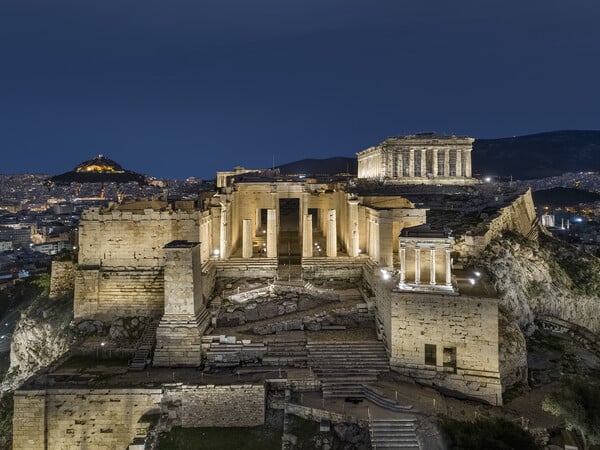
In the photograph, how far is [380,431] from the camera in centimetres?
1414

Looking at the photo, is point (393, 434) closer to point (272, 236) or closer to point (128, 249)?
point (272, 236)

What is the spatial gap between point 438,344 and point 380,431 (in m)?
5.26

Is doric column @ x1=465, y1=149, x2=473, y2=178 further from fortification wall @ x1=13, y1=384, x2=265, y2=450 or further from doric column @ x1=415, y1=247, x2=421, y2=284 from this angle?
fortification wall @ x1=13, y1=384, x2=265, y2=450

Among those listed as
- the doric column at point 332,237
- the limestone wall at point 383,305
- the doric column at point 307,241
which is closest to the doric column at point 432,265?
the limestone wall at point 383,305

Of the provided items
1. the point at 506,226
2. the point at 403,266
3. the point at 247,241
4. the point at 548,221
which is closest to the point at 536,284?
the point at 506,226

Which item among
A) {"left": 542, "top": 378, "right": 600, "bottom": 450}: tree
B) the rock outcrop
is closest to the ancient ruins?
the rock outcrop

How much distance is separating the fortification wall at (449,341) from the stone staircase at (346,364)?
878mm

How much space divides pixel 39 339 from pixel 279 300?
13.5m

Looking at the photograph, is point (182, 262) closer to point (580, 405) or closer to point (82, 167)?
point (580, 405)

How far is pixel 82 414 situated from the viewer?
1634cm

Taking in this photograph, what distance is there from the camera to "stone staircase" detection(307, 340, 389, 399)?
16531 mm

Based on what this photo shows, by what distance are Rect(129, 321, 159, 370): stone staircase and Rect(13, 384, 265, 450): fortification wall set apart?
2.35 m

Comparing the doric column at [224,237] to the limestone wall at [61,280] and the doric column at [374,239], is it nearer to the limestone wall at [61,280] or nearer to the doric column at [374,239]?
the limestone wall at [61,280]

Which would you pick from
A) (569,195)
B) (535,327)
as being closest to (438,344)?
(535,327)
